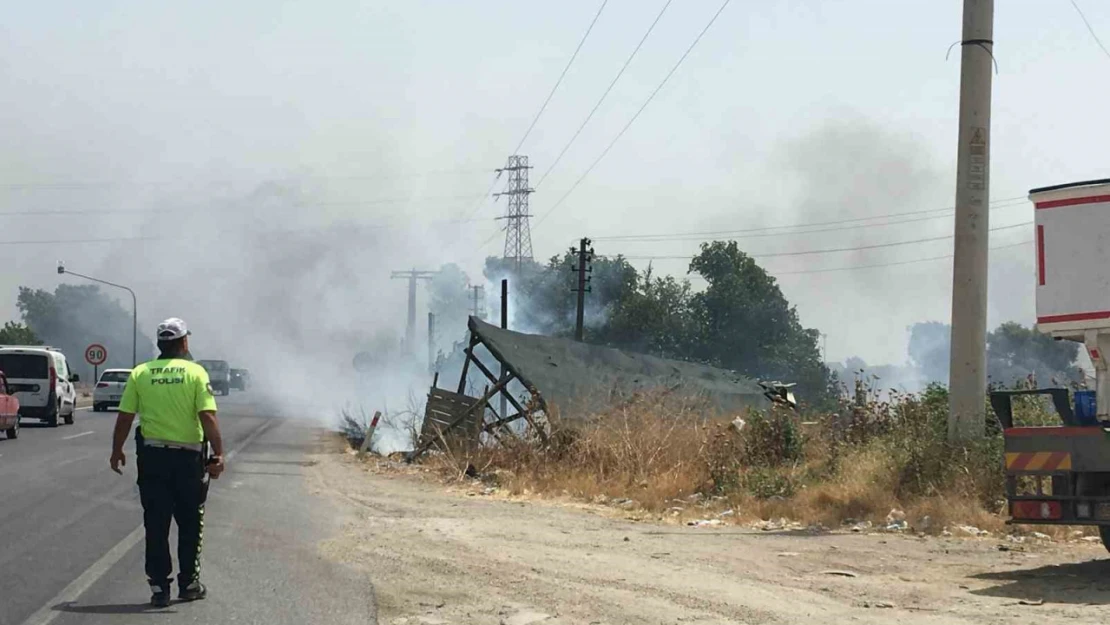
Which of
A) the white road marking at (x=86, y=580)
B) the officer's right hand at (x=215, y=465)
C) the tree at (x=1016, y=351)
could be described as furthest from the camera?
the tree at (x=1016, y=351)

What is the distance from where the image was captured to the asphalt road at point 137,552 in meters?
8.10

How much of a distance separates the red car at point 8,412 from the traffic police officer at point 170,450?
1983 centimetres

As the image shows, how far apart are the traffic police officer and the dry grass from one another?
24.5 feet

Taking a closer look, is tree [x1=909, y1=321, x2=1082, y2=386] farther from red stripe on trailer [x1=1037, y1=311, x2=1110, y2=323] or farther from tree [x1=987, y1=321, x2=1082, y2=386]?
red stripe on trailer [x1=1037, y1=311, x2=1110, y2=323]

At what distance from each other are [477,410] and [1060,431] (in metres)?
12.7

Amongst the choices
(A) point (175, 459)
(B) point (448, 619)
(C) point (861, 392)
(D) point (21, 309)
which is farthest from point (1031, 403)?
(D) point (21, 309)

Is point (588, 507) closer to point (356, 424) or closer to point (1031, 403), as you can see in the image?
point (1031, 403)

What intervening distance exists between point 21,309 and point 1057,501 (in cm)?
13028

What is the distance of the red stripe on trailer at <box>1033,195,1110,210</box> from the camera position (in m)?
10.1

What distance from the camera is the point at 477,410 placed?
2159cm

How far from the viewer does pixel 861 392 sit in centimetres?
1839

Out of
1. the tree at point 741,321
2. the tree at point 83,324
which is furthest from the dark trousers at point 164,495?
the tree at point 83,324

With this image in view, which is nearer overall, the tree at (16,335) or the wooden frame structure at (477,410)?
the wooden frame structure at (477,410)

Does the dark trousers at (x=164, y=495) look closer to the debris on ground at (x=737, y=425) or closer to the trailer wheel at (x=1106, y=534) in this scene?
the trailer wheel at (x=1106, y=534)
